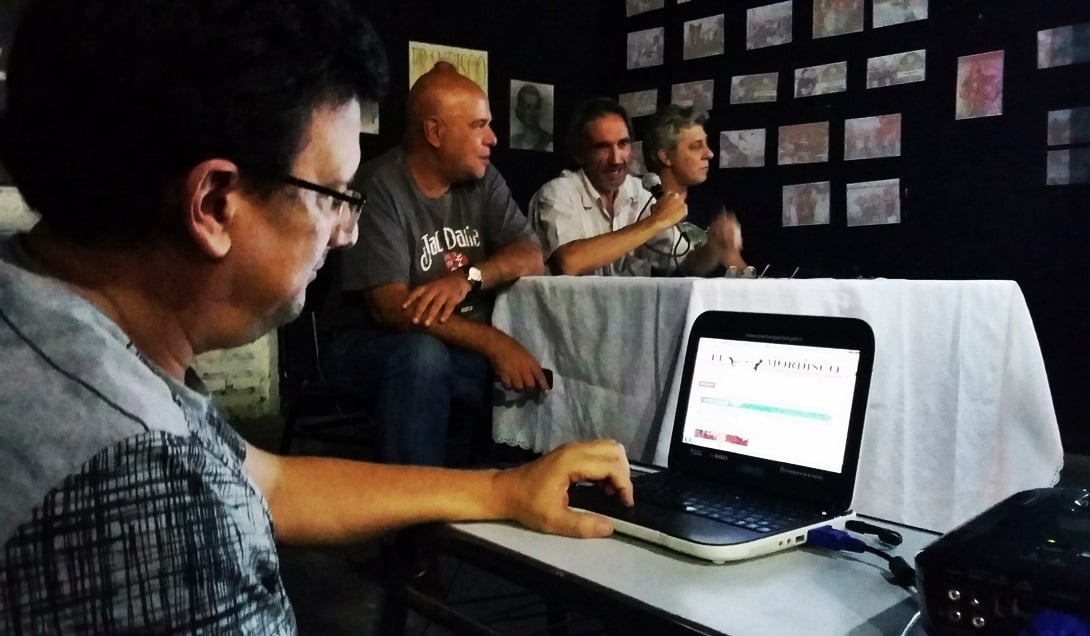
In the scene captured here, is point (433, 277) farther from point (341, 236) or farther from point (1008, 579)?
point (1008, 579)

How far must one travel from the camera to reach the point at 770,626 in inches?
26.5

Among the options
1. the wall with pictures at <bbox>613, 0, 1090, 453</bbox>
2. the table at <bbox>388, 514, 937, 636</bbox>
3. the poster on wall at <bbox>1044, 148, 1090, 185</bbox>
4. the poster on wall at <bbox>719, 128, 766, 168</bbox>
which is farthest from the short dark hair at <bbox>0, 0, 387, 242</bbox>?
the poster on wall at <bbox>719, 128, 766, 168</bbox>

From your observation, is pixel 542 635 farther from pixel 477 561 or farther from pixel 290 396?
pixel 290 396

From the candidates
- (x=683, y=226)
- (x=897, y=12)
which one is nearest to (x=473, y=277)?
(x=683, y=226)

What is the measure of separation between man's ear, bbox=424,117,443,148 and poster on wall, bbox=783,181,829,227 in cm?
198

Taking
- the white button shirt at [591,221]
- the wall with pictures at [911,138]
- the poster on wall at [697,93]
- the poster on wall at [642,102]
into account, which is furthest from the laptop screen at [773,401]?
the poster on wall at [642,102]

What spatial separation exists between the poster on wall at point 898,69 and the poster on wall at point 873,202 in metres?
0.38

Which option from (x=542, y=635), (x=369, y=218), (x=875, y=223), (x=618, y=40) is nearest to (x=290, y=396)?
(x=369, y=218)

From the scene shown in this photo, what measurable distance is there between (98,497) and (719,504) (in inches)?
25.5

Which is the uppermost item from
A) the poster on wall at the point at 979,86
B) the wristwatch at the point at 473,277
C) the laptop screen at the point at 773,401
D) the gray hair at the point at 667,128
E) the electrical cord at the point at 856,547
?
the poster on wall at the point at 979,86

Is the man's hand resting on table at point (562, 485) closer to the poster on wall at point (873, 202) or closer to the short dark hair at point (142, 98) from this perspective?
the short dark hair at point (142, 98)

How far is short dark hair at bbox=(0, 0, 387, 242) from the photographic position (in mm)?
510

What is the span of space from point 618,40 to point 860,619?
4.15 metres

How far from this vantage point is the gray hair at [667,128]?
10.3 feet
